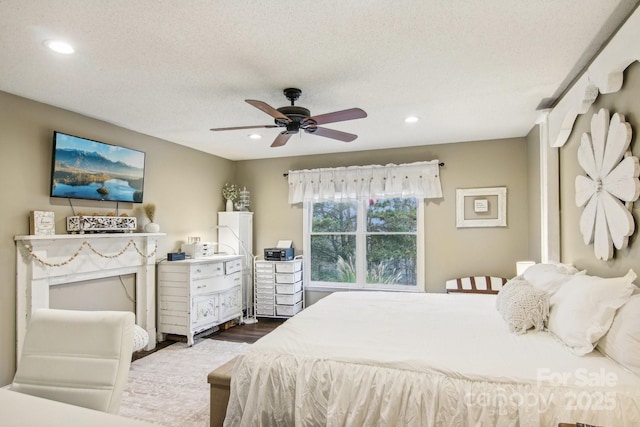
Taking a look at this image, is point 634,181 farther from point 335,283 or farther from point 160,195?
point 160,195

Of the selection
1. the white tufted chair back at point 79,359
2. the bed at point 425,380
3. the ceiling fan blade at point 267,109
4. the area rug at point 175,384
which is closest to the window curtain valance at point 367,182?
the area rug at point 175,384

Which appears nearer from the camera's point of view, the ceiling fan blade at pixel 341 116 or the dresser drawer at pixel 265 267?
the ceiling fan blade at pixel 341 116

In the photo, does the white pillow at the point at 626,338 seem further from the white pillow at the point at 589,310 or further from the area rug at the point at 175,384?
the area rug at the point at 175,384

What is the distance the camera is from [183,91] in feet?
9.52

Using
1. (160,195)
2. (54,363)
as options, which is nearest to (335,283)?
(160,195)

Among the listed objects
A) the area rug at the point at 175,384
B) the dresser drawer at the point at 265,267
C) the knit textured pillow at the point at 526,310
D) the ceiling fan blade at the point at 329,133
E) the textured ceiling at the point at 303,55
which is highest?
the textured ceiling at the point at 303,55

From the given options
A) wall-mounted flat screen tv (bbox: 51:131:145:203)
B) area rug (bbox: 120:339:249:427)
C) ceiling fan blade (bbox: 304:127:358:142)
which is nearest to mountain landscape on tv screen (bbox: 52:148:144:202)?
wall-mounted flat screen tv (bbox: 51:131:145:203)

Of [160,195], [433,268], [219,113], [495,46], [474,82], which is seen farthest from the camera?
[433,268]

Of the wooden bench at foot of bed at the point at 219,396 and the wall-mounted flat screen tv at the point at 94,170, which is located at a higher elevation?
the wall-mounted flat screen tv at the point at 94,170

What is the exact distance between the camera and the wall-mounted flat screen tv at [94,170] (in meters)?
3.23

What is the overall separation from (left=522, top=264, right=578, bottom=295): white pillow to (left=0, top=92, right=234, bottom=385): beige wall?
13.2 feet

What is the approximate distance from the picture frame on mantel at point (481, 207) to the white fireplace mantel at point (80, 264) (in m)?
3.87

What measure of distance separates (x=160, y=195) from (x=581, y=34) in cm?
A: 433

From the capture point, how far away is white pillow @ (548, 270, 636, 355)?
1.73 metres
